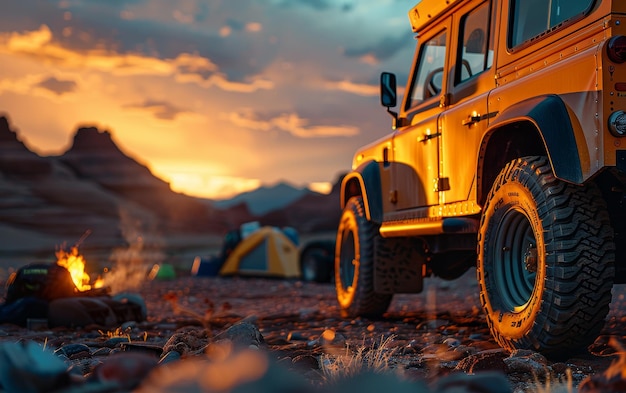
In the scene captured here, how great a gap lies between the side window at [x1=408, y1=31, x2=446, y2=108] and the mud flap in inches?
54.3

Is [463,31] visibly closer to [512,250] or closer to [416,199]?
[416,199]

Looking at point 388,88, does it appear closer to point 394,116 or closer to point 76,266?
point 394,116

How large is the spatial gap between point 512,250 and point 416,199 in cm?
177

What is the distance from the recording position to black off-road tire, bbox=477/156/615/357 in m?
4.34

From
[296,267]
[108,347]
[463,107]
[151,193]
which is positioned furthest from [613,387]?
[151,193]

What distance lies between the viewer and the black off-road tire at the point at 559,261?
171 inches

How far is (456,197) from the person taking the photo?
594cm

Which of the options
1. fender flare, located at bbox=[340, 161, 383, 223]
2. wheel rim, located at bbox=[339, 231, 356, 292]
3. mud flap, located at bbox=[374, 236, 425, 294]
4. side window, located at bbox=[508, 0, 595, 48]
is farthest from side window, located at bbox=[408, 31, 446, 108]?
wheel rim, located at bbox=[339, 231, 356, 292]

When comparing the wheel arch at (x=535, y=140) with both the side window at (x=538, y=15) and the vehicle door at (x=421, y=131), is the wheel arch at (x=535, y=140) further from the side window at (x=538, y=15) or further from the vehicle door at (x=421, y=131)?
the vehicle door at (x=421, y=131)

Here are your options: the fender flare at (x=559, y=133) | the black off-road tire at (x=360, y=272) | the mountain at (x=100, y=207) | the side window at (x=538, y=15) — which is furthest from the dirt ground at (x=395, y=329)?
the mountain at (x=100, y=207)

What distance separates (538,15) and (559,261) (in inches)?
71.0

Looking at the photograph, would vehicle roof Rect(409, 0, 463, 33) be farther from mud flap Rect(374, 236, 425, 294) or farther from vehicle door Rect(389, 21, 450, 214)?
mud flap Rect(374, 236, 425, 294)

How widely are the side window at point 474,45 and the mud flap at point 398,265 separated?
1983 millimetres

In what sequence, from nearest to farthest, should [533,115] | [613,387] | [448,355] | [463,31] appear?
[613,387]
[533,115]
[448,355]
[463,31]
